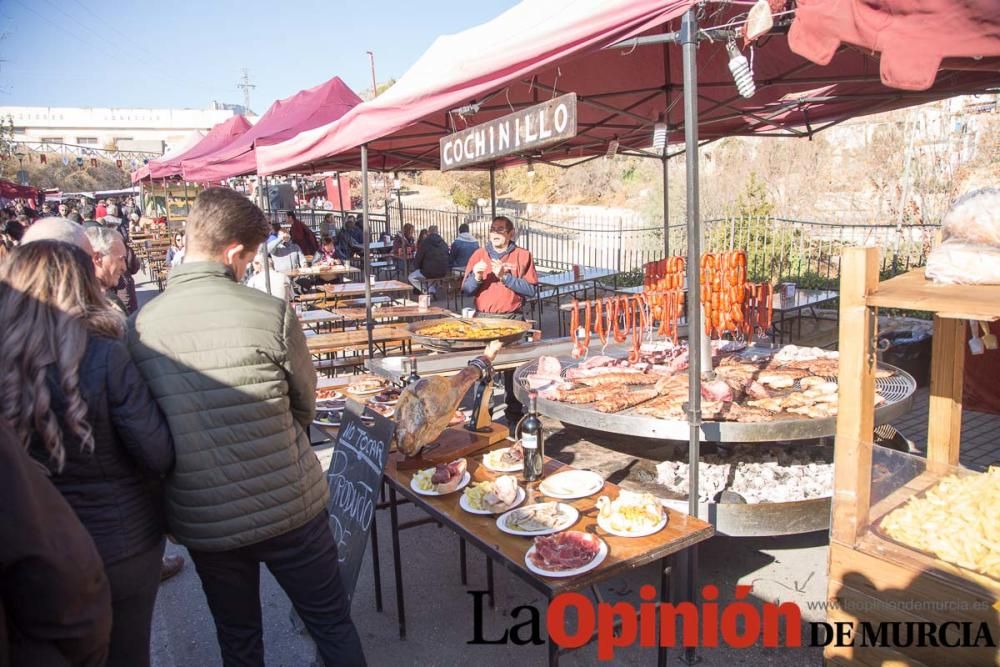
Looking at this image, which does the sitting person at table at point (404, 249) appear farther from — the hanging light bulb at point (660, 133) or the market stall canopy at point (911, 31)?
the market stall canopy at point (911, 31)

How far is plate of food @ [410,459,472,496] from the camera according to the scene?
9.73 feet

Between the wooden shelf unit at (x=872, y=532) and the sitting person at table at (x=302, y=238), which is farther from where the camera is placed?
the sitting person at table at (x=302, y=238)

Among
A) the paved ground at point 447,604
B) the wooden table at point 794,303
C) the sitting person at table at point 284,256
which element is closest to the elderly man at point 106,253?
the paved ground at point 447,604

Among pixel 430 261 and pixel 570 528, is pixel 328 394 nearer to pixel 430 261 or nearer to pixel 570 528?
pixel 570 528

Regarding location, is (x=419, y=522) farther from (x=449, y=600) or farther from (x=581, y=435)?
(x=581, y=435)

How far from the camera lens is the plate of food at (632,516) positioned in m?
2.52

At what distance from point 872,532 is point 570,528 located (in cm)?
110

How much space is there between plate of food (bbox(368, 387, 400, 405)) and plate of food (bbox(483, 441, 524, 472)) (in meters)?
1.05

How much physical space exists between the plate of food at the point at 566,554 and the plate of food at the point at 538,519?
9 cm

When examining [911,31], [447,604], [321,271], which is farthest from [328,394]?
[321,271]

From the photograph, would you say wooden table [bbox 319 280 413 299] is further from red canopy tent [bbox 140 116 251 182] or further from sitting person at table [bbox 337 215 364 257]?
sitting person at table [bbox 337 215 364 257]

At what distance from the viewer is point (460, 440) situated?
11.8 ft

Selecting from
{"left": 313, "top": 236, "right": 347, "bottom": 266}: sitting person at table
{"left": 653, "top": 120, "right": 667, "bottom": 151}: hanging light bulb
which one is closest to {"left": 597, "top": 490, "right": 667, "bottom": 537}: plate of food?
{"left": 653, "top": 120, "right": 667, "bottom": 151}: hanging light bulb

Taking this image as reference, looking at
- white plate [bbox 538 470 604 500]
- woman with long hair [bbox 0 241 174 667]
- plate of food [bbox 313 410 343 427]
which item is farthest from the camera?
plate of food [bbox 313 410 343 427]
